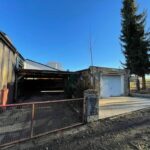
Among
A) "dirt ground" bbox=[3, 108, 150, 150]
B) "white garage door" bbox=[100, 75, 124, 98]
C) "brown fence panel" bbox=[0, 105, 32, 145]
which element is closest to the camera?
"dirt ground" bbox=[3, 108, 150, 150]

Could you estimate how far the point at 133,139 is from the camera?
14.3ft

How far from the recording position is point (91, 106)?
6.34 metres

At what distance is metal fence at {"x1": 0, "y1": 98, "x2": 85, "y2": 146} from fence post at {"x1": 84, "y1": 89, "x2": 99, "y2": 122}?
0.22 m

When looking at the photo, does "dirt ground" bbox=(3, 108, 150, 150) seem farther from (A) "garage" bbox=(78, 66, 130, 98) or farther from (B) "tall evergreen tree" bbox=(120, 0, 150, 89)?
(B) "tall evergreen tree" bbox=(120, 0, 150, 89)

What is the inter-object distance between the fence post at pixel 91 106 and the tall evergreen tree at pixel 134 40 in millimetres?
14933

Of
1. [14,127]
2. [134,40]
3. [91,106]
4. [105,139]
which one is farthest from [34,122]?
[134,40]

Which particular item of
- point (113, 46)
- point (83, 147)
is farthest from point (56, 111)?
point (113, 46)

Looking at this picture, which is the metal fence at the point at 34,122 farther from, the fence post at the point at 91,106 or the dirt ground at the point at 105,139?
the dirt ground at the point at 105,139

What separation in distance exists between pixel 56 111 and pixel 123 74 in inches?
418

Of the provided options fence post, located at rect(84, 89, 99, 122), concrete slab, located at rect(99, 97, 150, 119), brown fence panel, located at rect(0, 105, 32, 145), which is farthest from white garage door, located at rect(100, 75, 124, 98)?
brown fence panel, located at rect(0, 105, 32, 145)

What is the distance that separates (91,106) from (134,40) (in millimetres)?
16501

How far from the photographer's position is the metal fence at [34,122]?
472 cm

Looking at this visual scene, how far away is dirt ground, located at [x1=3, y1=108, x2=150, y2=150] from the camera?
3969 mm

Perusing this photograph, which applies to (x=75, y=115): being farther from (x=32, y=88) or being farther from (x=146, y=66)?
(x=146, y=66)
